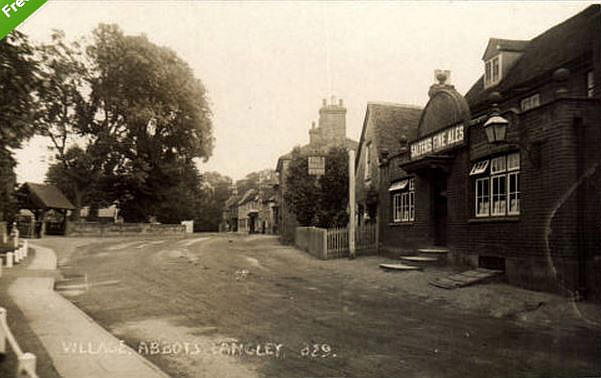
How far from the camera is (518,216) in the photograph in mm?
9617

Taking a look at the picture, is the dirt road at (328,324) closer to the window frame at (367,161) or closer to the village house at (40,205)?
the window frame at (367,161)

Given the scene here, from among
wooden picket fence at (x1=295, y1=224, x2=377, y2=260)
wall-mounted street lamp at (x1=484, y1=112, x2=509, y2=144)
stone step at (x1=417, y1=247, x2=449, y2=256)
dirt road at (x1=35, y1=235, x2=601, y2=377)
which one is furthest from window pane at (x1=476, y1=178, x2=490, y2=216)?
wooden picket fence at (x1=295, y1=224, x2=377, y2=260)

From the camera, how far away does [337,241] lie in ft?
55.0

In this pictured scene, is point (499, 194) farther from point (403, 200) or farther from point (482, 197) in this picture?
point (403, 200)

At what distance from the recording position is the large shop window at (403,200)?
15098 millimetres

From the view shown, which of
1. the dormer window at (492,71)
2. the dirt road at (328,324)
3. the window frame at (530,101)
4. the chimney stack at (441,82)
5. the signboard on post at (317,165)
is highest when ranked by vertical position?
the dormer window at (492,71)

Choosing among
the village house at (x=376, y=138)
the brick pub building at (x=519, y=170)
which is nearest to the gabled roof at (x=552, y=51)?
the brick pub building at (x=519, y=170)

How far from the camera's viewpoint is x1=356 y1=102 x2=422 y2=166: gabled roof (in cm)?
1940

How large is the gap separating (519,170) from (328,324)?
5643 millimetres

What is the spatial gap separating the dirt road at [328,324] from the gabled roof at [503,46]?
6.95 meters

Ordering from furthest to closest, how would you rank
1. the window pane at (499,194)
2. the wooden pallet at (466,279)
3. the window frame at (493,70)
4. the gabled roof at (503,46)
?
1. the window frame at (493,70)
2. the gabled roof at (503,46)
3. the window pane at (499,194)
4. the wooden pallet at (466,279)

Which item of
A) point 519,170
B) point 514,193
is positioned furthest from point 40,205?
point 519,170

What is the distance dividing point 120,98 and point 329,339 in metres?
4.65

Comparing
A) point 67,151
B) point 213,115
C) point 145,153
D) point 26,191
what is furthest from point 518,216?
point 26,191
